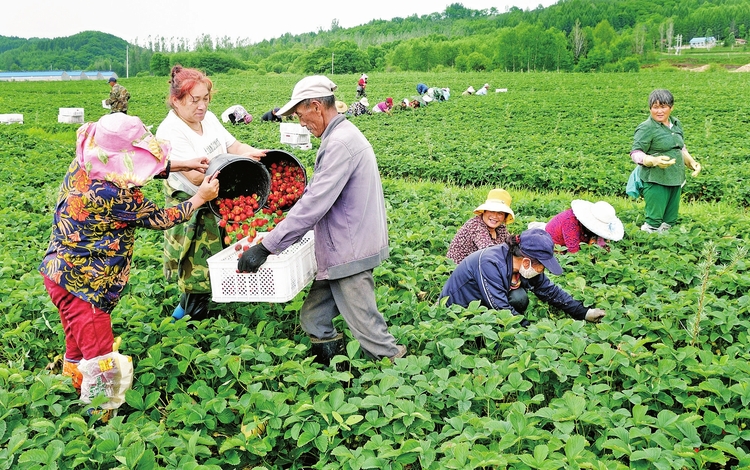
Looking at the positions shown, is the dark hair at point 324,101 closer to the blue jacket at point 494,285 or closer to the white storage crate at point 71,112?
the blue jacket at point 494,285

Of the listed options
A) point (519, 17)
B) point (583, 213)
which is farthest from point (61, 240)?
point (519, 17)

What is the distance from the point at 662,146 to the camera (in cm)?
648

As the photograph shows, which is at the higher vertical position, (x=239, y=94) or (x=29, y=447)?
(x=239, y=94)

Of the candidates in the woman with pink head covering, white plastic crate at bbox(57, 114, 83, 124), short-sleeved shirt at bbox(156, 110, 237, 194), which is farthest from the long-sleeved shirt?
white plastic crate at bbox(57, 114, 83, 124)

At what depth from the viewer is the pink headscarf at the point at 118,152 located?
308 centimetres

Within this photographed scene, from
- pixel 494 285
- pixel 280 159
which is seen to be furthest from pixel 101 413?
pixel 494 285

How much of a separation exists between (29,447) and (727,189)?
372 inches

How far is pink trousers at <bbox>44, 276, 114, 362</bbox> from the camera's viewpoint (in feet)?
10.5

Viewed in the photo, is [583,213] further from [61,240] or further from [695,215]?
[61,240]

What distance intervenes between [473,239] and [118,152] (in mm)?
3116

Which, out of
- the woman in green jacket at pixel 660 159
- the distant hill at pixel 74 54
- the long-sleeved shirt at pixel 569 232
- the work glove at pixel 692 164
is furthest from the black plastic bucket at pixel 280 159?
the distant hill at pixel 74 54

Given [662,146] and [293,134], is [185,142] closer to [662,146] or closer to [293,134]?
[662,146]

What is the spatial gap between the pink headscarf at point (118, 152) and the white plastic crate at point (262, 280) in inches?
24.9

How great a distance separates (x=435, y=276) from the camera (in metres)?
5.37
